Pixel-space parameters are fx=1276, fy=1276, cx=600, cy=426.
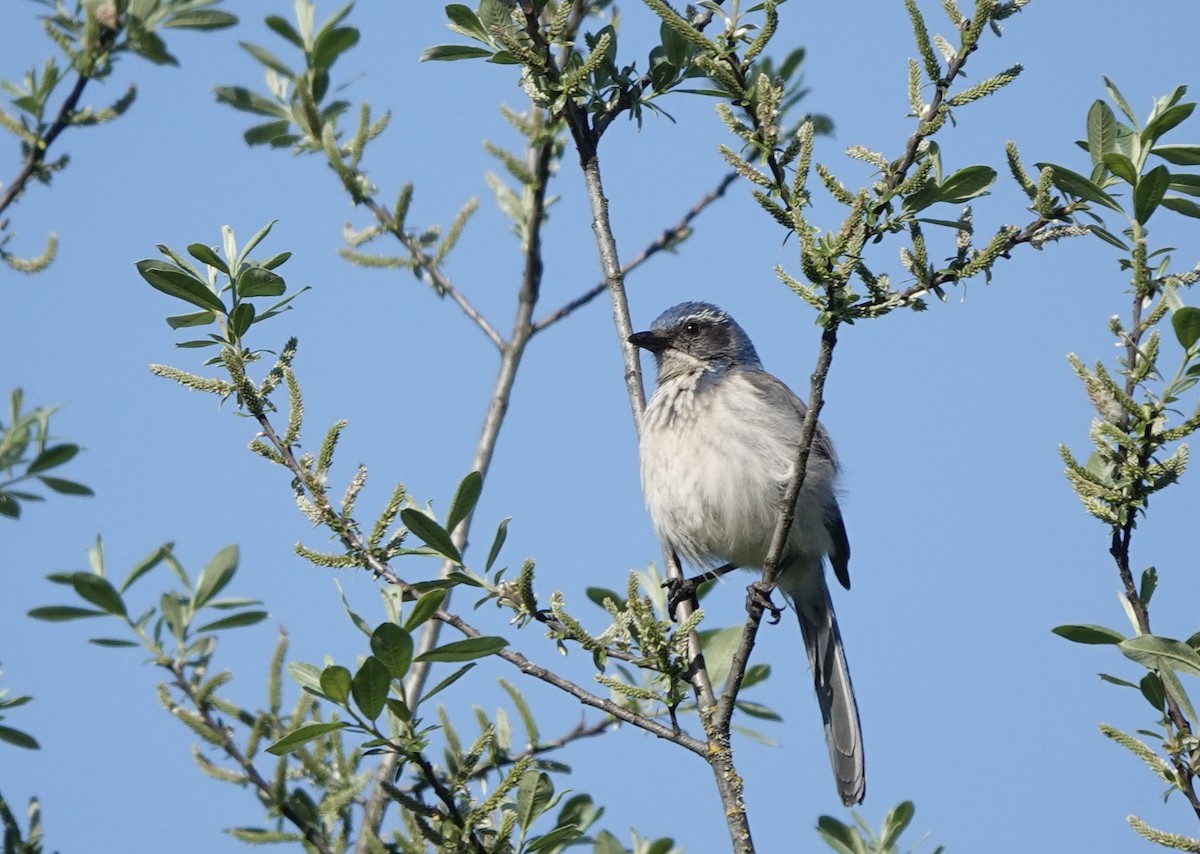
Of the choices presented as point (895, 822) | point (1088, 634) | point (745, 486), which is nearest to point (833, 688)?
point (745, 486)

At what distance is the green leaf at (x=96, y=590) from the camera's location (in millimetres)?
3879

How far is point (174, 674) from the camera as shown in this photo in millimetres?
4008

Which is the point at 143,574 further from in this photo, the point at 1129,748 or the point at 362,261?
the point at 1129,748

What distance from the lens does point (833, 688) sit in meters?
6.97

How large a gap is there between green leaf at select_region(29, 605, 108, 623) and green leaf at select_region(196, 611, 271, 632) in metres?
0.33

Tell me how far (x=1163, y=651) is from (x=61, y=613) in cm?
313

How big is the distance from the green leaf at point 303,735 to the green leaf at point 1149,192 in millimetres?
2387

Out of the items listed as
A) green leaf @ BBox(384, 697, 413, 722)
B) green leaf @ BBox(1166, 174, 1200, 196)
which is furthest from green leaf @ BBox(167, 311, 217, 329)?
green leaf @ BBox(1166, 174, 1200, 196)

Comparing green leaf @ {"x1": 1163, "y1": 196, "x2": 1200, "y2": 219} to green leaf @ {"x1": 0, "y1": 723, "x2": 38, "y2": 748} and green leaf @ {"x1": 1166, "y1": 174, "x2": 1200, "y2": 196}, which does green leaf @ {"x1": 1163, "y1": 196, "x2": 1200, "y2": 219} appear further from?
green leaf @ {"x1": 0, "y1": 723, "x2": 38, "y2": 748}

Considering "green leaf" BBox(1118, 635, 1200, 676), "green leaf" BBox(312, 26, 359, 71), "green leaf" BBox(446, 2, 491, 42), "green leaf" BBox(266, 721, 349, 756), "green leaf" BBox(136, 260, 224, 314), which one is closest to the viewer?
"green leaf" BBox(1118, 635, 1200, 676)

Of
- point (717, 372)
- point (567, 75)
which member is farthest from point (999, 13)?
point (717, 372)

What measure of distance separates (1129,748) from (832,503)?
3.90m

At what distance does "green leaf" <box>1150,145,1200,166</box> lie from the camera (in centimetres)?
326

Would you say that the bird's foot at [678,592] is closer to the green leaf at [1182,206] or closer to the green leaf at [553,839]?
the green leaf at [553,839]
